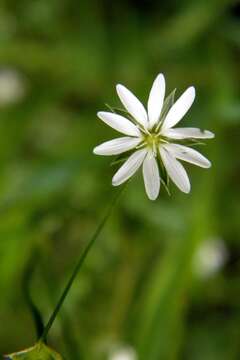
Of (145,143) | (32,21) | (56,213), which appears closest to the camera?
(145,143)

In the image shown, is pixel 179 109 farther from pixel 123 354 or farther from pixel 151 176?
pixel 123 354

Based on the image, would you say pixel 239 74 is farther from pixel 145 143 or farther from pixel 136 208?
pixel 145 143

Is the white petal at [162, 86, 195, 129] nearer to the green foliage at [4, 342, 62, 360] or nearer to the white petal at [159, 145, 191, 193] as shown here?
the white petal at [159, 145, 191, 193]

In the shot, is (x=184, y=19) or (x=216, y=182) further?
(x=184, y=19)

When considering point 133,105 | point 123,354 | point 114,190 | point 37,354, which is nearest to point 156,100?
point 133,105

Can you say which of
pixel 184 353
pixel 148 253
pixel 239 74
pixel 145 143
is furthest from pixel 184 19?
pixel 145 143

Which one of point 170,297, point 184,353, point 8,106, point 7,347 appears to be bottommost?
point 7,347
